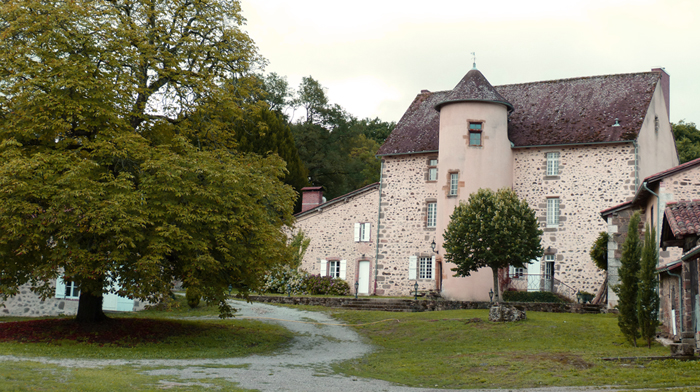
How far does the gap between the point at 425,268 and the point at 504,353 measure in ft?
50.4

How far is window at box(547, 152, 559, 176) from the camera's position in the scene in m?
27.5

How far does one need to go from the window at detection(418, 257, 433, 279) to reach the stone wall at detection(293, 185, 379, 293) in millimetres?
2418

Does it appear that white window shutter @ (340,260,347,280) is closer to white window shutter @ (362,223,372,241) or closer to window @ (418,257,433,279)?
white window shutter @ (362,223,372,241)

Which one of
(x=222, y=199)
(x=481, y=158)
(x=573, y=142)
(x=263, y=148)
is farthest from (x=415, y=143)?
(x=222, y=199)

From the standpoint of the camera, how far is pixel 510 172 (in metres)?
Answer: 28.2

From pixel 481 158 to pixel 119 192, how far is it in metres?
A: 17.0

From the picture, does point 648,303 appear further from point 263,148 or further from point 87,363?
point 263,148

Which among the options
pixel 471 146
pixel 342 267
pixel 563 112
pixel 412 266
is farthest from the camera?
pixel 342 267

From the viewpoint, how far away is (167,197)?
47.2 feet

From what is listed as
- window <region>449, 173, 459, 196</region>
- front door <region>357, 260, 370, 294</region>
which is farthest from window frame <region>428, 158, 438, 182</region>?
front door <region>357, 260, 370, 294</region>

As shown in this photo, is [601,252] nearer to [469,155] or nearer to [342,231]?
[469,155]

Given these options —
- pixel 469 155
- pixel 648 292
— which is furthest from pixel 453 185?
pixel 648 292

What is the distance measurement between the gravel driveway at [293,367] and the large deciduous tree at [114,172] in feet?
6.56

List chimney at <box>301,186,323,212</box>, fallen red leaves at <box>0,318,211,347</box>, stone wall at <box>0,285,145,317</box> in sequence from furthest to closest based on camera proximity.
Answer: chimney at <box>301,186,323,212</box> → stone wall at <box>0,285,145,317</box> → fallen red leaves at <box>0,318,211,347</box>
